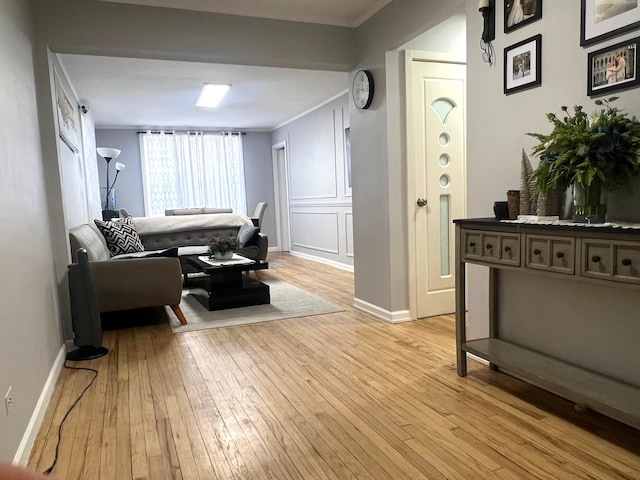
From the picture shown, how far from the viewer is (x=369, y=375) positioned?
2.47 meters

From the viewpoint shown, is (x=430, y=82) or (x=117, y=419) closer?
(x=117, y=419)

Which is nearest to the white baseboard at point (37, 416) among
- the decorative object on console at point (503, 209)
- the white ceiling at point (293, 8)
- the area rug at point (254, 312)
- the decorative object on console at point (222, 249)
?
the area rug at point (254, 312)

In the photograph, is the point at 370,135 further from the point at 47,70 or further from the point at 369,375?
the point at 47,70

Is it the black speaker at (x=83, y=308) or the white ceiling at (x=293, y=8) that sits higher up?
the white ceiling at (x=293, y=8)

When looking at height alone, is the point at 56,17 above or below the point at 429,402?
above

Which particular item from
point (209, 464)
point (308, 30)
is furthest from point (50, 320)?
point (308, 30)

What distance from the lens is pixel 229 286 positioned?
4293mm

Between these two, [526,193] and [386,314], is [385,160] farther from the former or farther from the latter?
[526,193]

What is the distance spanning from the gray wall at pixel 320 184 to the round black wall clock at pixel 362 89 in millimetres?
2327

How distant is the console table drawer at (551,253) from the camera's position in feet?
5.66

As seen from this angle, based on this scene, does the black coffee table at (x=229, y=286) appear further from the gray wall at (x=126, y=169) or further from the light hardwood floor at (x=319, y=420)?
the gray wall at (x=126, y=169)

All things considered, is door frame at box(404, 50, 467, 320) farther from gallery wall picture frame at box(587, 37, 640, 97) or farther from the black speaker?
the black speaker

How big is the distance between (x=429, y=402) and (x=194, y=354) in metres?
1.57

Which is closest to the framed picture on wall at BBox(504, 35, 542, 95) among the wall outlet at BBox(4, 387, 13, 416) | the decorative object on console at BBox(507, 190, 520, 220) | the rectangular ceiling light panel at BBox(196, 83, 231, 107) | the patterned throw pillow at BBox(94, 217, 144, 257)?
the decorative object on console at BBox(507, 190, 520, 220)
